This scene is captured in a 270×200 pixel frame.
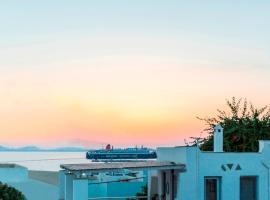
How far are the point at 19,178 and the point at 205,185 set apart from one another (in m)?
23.7

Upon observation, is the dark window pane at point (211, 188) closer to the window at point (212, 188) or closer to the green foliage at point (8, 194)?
the window at point (212, 188)

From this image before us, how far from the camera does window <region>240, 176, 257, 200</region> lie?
23812 mm

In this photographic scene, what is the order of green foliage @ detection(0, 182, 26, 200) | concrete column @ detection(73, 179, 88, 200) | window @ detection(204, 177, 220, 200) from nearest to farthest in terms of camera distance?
1. concrete column @ detection(73, 179, 88, 200)
2. window @ detection(204, 177, 220, 200)
3. green foliage @ detection(0, 182, 26, 200)

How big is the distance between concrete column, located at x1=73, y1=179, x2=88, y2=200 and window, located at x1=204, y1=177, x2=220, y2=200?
4.30 m

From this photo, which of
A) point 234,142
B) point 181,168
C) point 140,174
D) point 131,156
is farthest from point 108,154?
point 181,168

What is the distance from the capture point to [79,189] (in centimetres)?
2175

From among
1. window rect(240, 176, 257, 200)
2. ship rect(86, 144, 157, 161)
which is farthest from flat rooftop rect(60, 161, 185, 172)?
ship rect(86, 144, 157, 161)

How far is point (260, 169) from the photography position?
24000 mm

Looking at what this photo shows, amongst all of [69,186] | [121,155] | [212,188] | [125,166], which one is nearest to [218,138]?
[212,188]

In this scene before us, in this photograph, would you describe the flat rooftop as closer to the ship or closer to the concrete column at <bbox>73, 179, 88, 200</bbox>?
the concrete column at <bbox>73, 179, 88, 200</bbox>

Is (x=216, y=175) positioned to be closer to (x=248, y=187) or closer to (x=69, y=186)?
(x=248, y=187)

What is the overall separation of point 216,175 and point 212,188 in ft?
1.65

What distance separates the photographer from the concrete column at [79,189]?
71.3 feet

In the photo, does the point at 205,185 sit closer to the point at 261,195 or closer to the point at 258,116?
the point at 261,195
